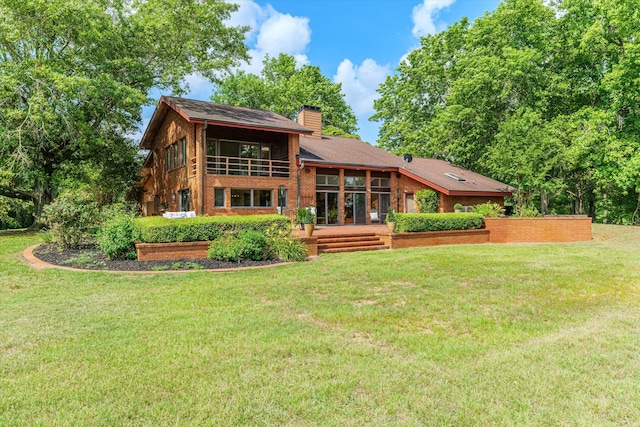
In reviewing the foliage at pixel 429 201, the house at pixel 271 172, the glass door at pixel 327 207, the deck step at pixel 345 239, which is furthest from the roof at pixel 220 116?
the foliage at pixel 429 201

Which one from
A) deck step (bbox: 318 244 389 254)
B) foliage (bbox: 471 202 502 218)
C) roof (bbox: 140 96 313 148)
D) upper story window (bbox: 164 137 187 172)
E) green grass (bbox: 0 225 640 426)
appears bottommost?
green grass (bbox: 0 225 640 426)

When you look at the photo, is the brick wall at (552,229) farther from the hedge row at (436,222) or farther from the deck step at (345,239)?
the deck step at (345,239)

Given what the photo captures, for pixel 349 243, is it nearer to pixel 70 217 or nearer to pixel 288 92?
pixel 70 217

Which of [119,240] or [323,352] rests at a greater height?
[119,240]

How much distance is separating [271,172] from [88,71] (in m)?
11.3

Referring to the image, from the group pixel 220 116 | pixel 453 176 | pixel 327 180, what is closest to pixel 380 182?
pixel 327 180

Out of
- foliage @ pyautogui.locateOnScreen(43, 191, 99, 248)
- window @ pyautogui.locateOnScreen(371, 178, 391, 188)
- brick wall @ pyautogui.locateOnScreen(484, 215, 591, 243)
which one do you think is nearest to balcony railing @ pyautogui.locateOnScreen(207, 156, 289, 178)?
window @ pyautogui.locateOnScreen(371, 178, 391, 188)

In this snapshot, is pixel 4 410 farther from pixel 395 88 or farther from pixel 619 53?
pixel 395 88

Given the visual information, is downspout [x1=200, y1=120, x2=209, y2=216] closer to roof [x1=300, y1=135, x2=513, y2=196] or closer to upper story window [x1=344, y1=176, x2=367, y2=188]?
roof [x1=300, y1=135, x2=513, y2=196]

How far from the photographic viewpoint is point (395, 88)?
3319cm

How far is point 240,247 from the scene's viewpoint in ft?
31.4

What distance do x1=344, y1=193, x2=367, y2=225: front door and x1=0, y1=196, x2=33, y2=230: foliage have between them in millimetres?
25420

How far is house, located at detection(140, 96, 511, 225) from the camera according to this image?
16375 mm

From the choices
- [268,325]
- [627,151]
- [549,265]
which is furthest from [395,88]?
[268,325]
